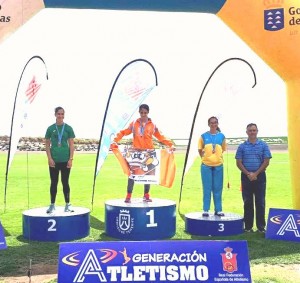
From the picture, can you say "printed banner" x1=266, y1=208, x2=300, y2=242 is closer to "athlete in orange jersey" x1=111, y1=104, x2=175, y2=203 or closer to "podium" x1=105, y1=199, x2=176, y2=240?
"podium" x1=105, y1=199, x2=176, y2=240

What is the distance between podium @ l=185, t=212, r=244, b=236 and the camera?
5410mm

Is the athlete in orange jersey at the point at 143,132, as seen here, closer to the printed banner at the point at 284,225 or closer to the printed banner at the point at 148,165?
the printed banner at the point at 148,165

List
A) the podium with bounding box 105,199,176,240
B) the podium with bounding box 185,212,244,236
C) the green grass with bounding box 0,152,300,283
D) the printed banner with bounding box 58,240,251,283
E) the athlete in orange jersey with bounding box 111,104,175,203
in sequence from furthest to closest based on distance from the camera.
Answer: the athlete in orange jersey with bounding box 111,104,175,203 < the podium with bounding box 185,212,244,236 < the podium with bounding box 105,199,176,240 < the green grass with bounding box 0,152,300,283 < the printed banner with bounding box 58,240,251,283

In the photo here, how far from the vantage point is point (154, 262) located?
276 centimetres

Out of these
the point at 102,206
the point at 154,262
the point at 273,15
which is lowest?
the point at 102,206

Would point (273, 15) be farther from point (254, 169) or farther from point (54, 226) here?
point (54, 226)

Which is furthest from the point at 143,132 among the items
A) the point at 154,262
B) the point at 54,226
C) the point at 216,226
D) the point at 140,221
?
the point at 154,262

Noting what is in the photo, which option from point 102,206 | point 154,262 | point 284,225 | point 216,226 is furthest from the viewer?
point 102,206

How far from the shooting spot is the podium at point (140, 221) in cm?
526

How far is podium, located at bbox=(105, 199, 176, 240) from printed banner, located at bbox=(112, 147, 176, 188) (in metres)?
0.38

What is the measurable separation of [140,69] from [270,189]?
18.0 ft

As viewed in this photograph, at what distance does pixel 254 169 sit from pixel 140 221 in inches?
65.5

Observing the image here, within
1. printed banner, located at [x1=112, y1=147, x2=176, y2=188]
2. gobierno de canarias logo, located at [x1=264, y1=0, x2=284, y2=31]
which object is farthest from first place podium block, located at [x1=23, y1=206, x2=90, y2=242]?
gobierno de canarias logo, located at [x1=264, y1=0, x2=284, y2=31]

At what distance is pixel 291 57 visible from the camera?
220 inches
